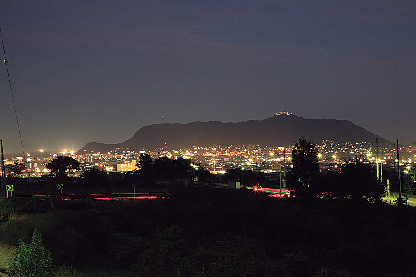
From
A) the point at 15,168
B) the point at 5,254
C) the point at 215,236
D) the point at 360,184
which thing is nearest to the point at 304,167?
the point at 215,236

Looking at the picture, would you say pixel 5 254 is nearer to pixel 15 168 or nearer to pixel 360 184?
pixel 360 184

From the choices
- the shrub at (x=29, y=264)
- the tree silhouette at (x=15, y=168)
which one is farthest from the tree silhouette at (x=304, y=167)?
the tree silhouette at (x=15, y=168)

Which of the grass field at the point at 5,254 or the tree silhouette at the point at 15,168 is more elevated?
the tree silhouette at the point at 15,168

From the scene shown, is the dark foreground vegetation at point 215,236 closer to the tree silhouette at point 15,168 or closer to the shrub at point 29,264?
the shrub at point 29,264

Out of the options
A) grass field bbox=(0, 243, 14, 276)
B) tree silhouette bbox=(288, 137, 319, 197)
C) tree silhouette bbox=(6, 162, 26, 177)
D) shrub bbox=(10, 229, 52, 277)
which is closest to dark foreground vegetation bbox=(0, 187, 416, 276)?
grass field bbox=(0, 243, 14, 276)

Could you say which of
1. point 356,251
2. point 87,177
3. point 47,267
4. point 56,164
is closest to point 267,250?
point 356,251

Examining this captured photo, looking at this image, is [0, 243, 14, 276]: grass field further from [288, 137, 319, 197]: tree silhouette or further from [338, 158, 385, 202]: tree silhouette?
[338, 158, 385, 202]: tree silhouette
